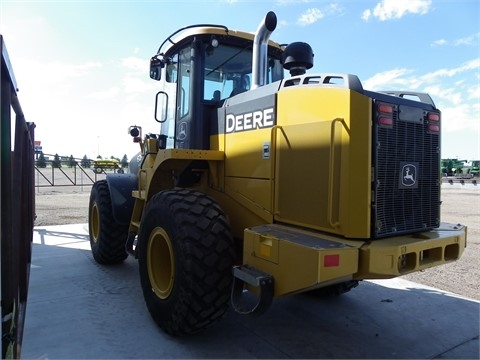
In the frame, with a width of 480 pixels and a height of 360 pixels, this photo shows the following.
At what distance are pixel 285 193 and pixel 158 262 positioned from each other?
1480mm

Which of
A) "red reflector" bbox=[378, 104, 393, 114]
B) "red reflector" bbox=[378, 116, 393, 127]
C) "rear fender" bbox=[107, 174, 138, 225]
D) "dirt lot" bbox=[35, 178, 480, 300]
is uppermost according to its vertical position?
"red reflector" bbox=[378, 104, 393, 114]

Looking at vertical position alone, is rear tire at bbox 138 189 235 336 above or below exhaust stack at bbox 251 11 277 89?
below

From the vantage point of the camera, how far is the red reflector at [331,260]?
2.55m

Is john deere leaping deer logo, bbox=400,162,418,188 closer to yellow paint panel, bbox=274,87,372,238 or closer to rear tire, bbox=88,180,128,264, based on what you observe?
yellow paint panel, bbox=274,87,372,238

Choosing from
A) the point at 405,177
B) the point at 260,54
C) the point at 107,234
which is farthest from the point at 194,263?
the point at 107,234

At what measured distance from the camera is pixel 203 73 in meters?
4.21

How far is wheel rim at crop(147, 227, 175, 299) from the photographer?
3709 millimetres

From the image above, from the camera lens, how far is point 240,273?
3.01 meters

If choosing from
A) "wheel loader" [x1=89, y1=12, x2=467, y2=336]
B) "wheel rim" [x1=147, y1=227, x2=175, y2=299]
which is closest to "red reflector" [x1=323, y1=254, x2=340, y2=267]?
"wheel loader" [x1=89, y1=12, x2=467, y2=336]

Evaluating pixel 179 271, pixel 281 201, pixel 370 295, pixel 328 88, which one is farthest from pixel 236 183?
pixel 370 295

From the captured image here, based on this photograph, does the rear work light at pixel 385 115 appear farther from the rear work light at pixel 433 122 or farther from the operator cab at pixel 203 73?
the operator cab at pixel 203 73

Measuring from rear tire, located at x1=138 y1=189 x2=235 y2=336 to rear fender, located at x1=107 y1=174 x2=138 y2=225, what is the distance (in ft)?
6.84

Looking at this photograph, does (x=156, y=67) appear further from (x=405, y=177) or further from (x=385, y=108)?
(x=405, y=177)

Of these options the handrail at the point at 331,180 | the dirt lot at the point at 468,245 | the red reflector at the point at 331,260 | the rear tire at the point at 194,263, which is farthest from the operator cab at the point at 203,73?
the dirt lot at the point at 468,245
